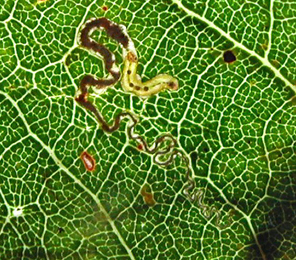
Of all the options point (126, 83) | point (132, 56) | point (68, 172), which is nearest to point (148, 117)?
point (126, 83)

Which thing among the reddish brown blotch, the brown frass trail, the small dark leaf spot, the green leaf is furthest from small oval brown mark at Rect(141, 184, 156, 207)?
the small dark leaf spot

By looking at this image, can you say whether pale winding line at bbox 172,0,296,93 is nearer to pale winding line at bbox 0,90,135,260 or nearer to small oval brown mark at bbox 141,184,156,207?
small oval brown mark at bbox 141,184,156,207

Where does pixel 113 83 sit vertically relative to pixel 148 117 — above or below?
above

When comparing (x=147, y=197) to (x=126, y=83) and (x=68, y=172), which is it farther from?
(x=126, y=83)

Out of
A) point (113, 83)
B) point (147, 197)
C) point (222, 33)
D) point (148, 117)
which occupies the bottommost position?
point (147, 197)

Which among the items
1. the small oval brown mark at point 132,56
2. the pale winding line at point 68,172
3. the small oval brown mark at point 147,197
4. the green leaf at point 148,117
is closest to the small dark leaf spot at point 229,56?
the green leaf at point 148,117

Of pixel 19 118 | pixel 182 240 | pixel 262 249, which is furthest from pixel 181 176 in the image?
pixel 19 118
